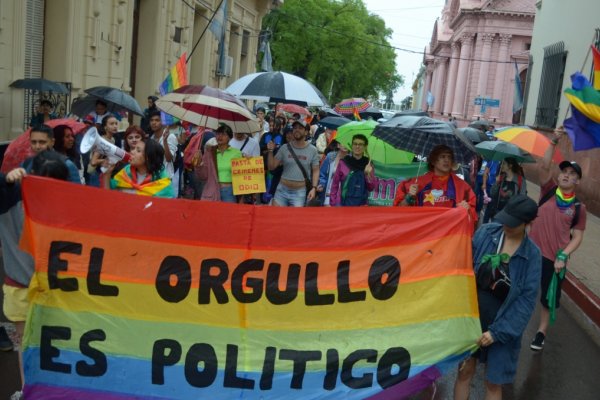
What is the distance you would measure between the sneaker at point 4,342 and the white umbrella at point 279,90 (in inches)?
200

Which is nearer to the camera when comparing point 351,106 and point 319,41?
point 351,106

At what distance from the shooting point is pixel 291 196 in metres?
9.51

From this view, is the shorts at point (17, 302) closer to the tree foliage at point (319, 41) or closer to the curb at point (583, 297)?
the curb at point (583, 297)

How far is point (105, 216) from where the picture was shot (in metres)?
4.59

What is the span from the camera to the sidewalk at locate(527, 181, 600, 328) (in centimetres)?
928

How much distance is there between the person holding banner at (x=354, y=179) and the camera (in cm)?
874

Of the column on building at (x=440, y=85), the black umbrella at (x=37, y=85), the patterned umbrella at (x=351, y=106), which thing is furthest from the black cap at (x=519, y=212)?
the column on building at (x=440, y=85)

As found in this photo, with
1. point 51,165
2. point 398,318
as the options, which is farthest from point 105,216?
point 398,318

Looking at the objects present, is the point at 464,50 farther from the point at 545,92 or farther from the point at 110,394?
the point at 110,394

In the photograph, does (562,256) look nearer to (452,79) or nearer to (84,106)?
(84,106)

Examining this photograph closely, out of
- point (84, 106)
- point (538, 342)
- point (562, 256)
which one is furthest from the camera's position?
point (84, 106)

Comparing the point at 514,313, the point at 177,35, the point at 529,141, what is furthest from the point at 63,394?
the point at 177,35

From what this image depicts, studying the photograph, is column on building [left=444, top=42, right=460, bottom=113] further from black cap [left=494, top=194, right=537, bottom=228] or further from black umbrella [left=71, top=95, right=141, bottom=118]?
black cap [left=494, top=194, right=537, bottom=228]

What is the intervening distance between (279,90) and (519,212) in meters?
5.90
